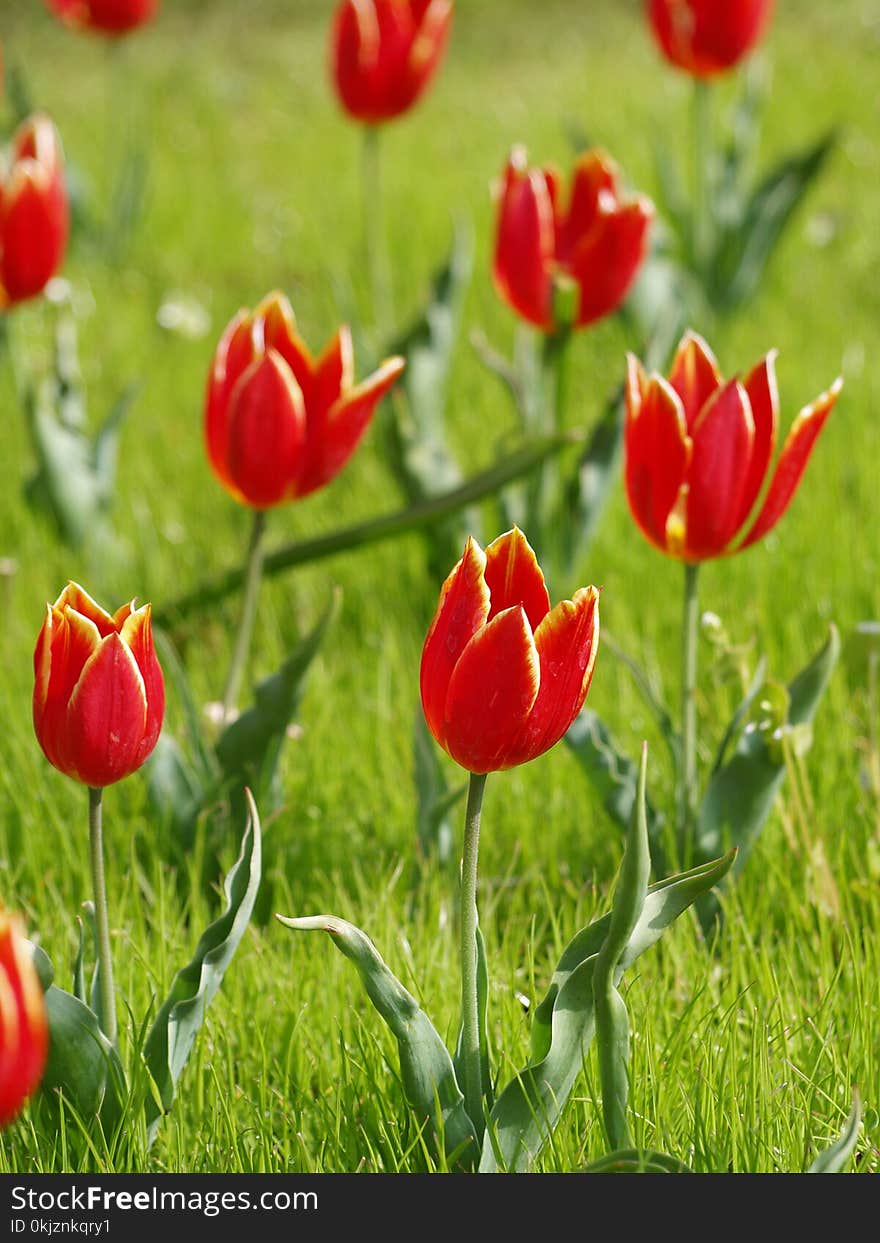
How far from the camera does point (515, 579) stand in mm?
1188

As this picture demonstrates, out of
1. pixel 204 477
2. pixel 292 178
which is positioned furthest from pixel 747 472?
pixel 292 178

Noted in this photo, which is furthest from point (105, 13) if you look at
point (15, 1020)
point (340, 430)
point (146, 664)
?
point (15, 1020)

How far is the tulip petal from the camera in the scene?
7.62ft

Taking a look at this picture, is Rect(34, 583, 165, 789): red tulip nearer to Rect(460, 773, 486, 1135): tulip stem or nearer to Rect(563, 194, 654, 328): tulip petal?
Rect(460, 773, 486, 1135): tulip stem

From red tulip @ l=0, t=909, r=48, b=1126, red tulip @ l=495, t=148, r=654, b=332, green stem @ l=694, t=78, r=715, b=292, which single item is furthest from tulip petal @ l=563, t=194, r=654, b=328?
red tulip @ l=0, t=909, r=48, b=1126

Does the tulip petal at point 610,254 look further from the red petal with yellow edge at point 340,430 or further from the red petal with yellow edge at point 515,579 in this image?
the red petal with yellow edge at point 515,579

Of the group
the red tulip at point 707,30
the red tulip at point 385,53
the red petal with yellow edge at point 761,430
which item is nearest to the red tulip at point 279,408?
the red petal with yellow edge at point 761,430

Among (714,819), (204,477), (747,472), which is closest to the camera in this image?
(747,472)

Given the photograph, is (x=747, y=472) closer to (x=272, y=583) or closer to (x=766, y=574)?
(x=766, y=574)

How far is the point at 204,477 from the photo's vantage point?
3.32m

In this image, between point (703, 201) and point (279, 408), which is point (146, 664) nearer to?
point (279, 408)

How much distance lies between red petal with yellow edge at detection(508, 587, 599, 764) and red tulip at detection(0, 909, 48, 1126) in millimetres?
399

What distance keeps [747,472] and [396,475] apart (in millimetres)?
1238

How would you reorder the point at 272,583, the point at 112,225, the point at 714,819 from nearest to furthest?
the point at 714,819, the point at 272,583, the point at 112,225
